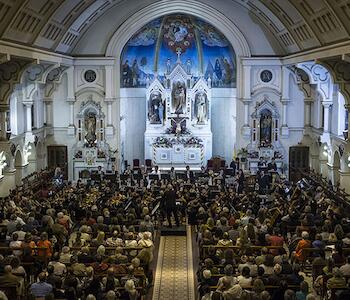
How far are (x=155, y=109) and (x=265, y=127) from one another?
7.30 m

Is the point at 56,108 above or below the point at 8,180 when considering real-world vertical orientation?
above

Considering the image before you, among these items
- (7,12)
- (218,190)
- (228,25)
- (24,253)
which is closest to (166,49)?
(228,25)

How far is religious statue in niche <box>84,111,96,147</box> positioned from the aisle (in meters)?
16.0

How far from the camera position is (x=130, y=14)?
40.9 metres

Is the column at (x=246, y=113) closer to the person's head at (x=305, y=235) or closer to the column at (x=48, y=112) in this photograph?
the column at (x=48, y=112)

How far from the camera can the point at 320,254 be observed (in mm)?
19062

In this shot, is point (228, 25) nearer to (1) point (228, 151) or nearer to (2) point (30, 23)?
(1) point (228, 151)

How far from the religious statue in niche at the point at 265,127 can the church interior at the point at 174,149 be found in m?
0.09

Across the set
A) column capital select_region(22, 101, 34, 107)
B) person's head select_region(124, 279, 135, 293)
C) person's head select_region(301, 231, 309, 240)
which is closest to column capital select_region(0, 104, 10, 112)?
column capital select_region(22, 101, 34, 107)

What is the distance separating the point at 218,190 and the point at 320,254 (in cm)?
1309

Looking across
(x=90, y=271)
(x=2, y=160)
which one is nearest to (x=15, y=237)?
(x=90, y=271)

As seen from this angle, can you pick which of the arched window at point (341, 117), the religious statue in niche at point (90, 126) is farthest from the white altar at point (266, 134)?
the religious statue in niche at point (90, 126)

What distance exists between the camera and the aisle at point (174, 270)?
64.1 ft

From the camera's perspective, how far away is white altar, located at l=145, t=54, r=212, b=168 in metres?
42.8
